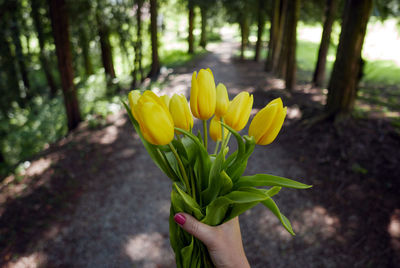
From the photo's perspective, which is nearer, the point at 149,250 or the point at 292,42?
the point at 149,250

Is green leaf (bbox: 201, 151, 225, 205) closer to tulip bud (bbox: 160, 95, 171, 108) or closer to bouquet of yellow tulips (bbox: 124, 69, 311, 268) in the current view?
bouquet of yellow tulips (bbox: 124, 69, 311, 268)

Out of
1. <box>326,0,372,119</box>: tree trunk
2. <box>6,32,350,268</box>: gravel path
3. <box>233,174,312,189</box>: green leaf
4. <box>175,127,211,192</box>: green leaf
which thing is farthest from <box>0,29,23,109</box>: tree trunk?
<box>233,174,312,189</box>: green leaf

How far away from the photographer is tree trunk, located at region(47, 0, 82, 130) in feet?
20.1

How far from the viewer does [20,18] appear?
1046cm

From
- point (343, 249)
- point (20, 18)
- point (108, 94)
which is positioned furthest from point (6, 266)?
point (20, 18)

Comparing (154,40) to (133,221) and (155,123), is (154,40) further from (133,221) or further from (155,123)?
(155,123)

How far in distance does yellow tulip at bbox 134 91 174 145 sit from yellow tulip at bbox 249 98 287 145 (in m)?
0.32

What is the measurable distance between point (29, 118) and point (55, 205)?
844 cm

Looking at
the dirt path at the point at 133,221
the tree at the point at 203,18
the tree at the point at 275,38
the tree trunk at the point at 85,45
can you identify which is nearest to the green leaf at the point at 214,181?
the dirt path at the point at 133,221

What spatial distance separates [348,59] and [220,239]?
4681 millimetres

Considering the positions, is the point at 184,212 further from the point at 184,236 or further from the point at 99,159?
the point at 99,159

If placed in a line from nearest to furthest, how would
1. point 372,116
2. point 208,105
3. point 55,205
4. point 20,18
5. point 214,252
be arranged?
point 208,105, point 214,252, point 55,205, point 372,116, point 20,18

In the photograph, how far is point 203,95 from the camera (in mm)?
968

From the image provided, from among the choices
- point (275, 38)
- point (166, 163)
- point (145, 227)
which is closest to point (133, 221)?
point (145, 227)
